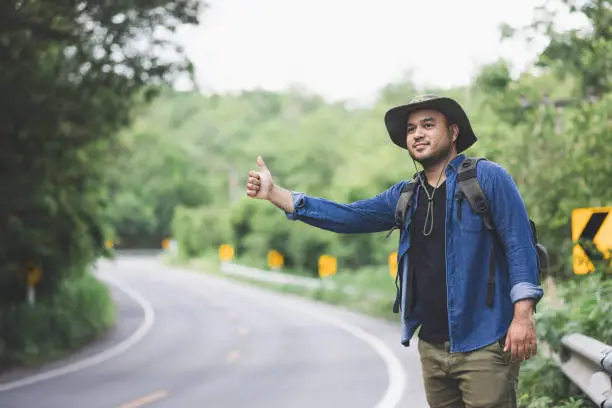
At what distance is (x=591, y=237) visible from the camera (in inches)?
355

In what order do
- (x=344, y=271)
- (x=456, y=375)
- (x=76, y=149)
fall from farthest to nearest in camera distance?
(x=344, y=271) → (x=76, y=149) → (x=456, y=375)

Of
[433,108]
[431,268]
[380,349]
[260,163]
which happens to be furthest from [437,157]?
[380,349]

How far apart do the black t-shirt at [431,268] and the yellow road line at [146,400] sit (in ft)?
26.2

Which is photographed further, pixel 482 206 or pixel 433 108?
pixel 433 108

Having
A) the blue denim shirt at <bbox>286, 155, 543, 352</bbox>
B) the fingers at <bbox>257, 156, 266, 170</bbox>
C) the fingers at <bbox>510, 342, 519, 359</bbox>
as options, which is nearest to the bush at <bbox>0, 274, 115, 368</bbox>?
the fingers at <bbox>257, 156, 266, 170</bbox>

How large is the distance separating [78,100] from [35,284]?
7.41 metres

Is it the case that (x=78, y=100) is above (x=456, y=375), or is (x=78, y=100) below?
above

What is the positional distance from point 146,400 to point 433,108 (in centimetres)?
861

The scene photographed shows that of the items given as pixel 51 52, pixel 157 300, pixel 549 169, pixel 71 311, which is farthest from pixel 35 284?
pixel 157 300

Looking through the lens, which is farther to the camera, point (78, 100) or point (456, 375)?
point (78, 100)

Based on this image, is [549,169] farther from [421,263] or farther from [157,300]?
[157,300]

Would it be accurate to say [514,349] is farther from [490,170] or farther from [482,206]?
[490,170]

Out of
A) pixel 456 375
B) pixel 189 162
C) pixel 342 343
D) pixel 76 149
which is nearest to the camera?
pixel 456 375

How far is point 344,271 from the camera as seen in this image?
1430 inches
